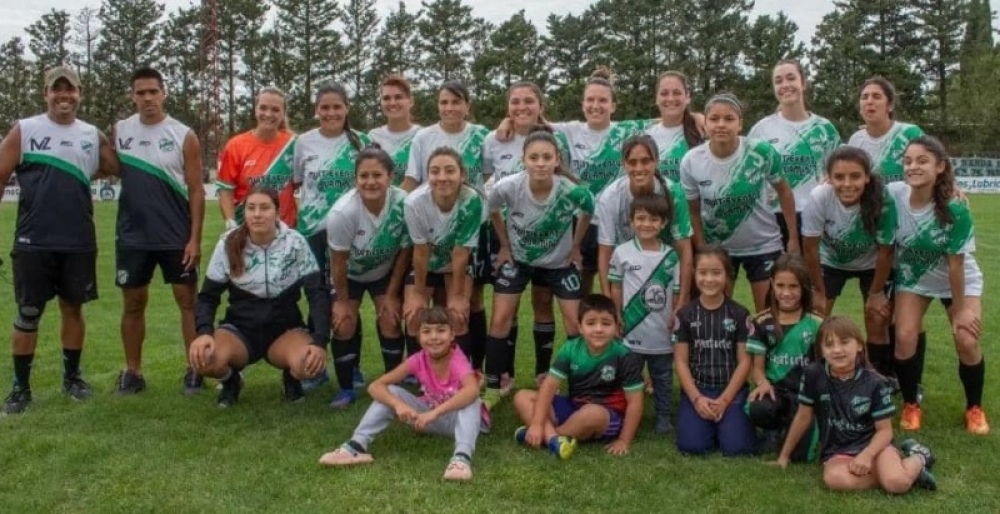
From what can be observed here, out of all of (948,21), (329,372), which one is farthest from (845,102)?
(329,372)

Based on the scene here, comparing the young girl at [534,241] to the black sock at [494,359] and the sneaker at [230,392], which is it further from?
the sneaker at [230,392]

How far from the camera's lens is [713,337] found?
4.89 m

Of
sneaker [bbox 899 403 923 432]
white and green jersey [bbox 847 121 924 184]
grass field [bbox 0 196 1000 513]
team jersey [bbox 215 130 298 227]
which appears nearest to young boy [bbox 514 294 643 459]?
grass field [bbox 0 196 1000 513]

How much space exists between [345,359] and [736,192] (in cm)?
260

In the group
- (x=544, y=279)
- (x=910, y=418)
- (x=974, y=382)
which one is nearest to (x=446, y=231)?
(x=544, y=279)

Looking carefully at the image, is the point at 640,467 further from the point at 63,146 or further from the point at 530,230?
the point at 63,146

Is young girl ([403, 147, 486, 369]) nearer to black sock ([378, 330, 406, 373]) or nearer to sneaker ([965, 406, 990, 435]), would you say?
black sock ([378, 330, 406, 373])

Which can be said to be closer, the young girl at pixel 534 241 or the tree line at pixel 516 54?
the young girl at pixel 534 241

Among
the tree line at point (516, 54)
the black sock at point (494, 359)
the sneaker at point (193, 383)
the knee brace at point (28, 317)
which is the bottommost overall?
the sneaker at point (193, 383)

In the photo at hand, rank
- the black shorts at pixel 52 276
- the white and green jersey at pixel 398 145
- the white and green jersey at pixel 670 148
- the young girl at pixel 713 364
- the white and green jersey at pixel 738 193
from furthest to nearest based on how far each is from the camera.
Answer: the white and green jersey at pixel 398 145, the white and green jersey at pixel 670 148, the black shorts at pixel 52 276, the white and green jersey at pixel 738 193, the young girl at pixel 713 364

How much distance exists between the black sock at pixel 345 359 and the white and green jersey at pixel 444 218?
0.80 metres

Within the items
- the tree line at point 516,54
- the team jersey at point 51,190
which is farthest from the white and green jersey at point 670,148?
the tree line at point 516,54

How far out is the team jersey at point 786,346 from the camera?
4.81 metres

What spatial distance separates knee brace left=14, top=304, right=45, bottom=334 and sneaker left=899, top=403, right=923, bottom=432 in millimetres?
5146
